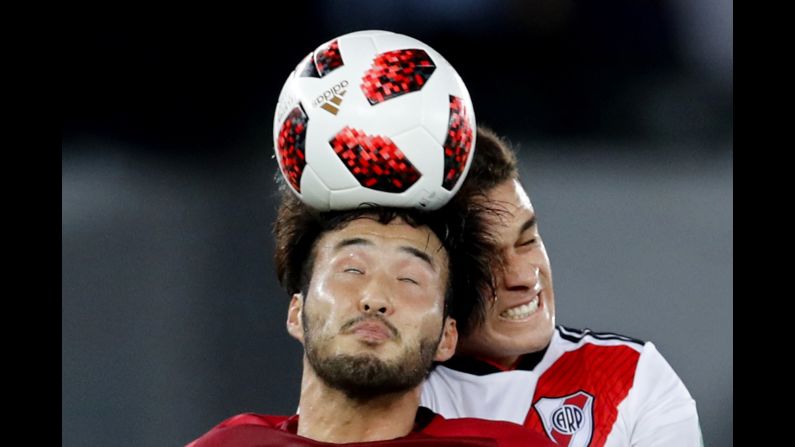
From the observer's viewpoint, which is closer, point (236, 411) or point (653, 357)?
point (653, 357)

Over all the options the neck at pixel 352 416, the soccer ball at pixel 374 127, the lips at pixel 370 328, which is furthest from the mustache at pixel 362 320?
the soccer ball at pixel 374 127

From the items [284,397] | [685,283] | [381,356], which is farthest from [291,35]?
[381,356]

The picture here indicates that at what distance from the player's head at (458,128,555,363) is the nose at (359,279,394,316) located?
44 centimetres

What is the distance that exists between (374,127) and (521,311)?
725mm

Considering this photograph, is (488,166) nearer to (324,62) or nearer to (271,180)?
(324,62)

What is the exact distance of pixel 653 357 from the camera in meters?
3.11

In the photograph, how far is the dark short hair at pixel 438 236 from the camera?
2771 mm

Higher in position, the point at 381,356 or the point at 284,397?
the point at 381,356

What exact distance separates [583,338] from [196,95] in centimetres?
259

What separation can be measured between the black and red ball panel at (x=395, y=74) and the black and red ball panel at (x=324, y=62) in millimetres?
87

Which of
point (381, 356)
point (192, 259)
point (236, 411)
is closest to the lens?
point (381, 356)

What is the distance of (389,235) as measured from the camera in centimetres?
272
